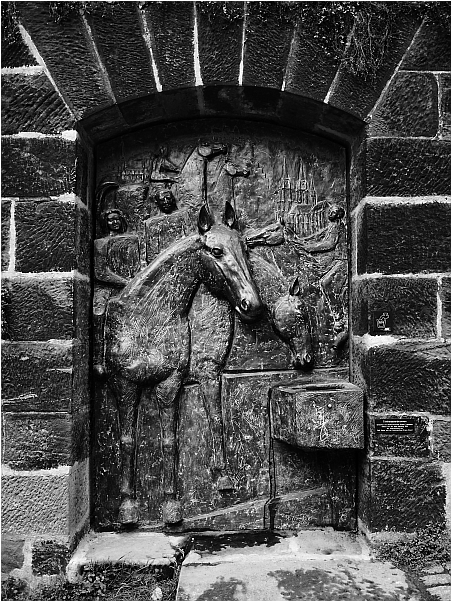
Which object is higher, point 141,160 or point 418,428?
point 141,160

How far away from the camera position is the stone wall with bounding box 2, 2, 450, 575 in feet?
8.55

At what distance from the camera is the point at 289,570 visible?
99.0 inches

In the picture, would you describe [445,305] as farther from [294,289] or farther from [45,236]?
[45,236]

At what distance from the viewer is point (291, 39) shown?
2.64 metres

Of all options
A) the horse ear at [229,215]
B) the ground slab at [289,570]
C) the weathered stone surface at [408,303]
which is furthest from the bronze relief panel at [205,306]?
the weathered stone surface at [408,303]

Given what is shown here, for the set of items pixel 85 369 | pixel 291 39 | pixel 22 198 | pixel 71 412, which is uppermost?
pixel 291 39

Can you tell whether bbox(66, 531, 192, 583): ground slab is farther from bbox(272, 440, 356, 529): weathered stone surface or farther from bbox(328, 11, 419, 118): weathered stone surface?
bbox(328, 11, 419, 118): weathered stone surface

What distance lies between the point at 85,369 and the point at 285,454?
3.53ft

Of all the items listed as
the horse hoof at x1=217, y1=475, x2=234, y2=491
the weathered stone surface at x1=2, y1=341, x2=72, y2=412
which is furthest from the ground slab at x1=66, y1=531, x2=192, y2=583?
the weathered stone surface at x1=2, y1=341, x2=72, y2=412

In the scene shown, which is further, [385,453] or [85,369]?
[85,369]

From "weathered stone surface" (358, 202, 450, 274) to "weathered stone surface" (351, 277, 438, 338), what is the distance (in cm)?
6

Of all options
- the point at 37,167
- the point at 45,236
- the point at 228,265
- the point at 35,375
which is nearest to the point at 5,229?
the point at 45,236

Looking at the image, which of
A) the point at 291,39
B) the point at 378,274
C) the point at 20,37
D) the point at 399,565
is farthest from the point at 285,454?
the point at 20,37

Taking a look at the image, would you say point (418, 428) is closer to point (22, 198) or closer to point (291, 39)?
point (291, 39)
